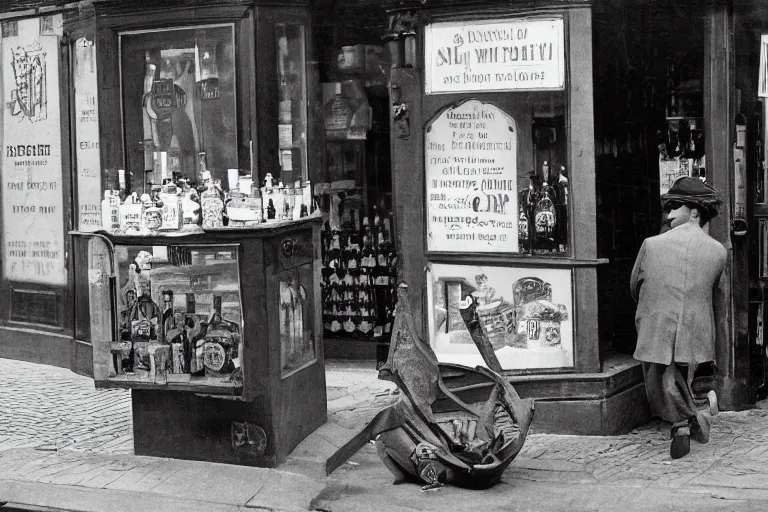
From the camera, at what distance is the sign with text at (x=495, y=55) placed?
8.27 m

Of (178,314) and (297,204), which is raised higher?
(297,204)

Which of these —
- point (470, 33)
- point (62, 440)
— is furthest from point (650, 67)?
point (62, 440)

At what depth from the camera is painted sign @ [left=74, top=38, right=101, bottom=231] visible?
35.1 ft

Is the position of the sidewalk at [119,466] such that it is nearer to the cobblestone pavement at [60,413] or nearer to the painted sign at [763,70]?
the cobblestone pavement at [60,413]

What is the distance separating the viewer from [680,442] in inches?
303

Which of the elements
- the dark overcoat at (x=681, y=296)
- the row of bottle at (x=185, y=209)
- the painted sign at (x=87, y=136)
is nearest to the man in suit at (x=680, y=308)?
the dark overcoat at (x=681, y=296)

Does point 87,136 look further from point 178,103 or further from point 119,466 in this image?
point 119,466

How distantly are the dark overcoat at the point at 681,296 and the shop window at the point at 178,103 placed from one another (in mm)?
3584

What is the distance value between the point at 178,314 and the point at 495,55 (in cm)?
284

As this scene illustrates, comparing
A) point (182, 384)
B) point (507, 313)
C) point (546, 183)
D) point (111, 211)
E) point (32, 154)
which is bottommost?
point (182, 384)

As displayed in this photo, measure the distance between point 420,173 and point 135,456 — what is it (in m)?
2.82

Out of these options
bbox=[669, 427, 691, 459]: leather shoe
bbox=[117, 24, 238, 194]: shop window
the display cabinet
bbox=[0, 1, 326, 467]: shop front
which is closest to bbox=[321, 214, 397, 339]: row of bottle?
bbox=[0, 1, 326, 467]: shop front

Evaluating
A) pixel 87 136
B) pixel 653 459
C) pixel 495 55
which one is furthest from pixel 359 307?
Result: pixel 653 459

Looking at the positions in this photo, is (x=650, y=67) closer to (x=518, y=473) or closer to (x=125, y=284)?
(x=518, y=473)
